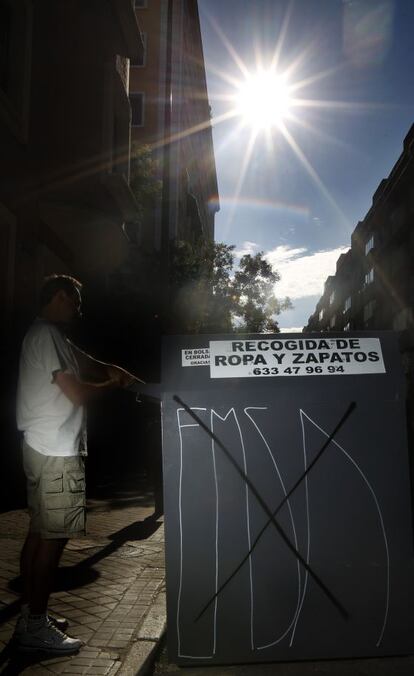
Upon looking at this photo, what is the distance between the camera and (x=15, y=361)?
9312mm

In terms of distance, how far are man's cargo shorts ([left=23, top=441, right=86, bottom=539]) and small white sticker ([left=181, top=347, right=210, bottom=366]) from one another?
2.58 ft

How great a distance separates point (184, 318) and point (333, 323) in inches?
3020

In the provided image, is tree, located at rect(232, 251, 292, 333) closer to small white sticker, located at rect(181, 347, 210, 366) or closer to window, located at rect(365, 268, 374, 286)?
window, located at rect(365, 268, 374, 286)

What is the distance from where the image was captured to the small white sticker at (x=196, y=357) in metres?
3.25

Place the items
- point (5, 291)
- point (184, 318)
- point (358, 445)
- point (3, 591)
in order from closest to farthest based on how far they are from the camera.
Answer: point (358, 445), point (3, 591), point (5, 291), point (184, 318)

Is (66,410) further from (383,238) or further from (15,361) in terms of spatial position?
(383,238)

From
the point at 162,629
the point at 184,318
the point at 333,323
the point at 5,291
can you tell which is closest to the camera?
the point at 162,629

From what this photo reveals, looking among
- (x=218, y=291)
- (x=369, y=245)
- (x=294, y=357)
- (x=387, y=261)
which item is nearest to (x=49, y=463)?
(x=294, y=357)

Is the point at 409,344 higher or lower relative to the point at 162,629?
higher

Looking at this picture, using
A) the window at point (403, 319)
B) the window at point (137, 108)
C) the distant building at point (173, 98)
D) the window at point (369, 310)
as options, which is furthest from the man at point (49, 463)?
the window at point (369, 310)

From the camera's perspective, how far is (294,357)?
10.7ft

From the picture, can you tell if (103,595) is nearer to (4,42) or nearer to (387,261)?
(4,42)

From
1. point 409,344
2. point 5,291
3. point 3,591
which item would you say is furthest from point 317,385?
point 409,344

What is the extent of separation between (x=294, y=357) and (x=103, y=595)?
236 centimetres
